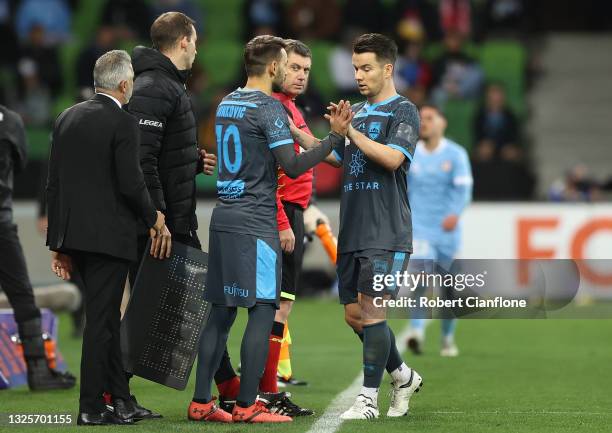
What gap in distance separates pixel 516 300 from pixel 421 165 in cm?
391

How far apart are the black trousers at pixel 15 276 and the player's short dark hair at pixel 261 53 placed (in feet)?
8.97

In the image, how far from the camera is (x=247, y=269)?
702 centimetres

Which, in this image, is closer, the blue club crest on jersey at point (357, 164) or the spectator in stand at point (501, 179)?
the blue club crest on jersey at point (357, 164)

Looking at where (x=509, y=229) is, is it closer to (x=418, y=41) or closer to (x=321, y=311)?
(x=321, y=311)

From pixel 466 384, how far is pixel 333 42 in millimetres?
12623

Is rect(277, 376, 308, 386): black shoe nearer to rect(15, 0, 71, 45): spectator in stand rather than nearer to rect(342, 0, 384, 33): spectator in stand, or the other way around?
→ rect(342, 0, 384, 33): spectator in stand

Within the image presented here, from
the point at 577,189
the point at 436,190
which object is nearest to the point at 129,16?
the point at 577,189

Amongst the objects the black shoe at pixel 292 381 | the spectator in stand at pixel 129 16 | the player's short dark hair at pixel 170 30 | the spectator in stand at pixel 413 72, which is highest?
the spectator in stand at pixel 129 16

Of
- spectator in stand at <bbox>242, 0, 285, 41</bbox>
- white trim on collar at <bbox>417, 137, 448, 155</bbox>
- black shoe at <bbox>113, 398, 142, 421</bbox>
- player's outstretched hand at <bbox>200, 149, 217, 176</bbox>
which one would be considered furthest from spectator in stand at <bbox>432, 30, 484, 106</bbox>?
black shoe at <bbox>113, 398, 142, 421</bbox>

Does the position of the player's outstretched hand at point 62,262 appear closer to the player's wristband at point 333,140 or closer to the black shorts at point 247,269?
the black shorts at point 247,269

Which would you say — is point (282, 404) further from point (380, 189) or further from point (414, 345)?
point (414, 345)

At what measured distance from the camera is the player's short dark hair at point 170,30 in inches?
304

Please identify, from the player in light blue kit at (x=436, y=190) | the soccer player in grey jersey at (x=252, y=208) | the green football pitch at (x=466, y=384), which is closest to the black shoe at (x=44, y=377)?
the green football pitch at (x=466, y=384)

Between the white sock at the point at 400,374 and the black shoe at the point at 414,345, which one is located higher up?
the white sock at the point at 400,374
